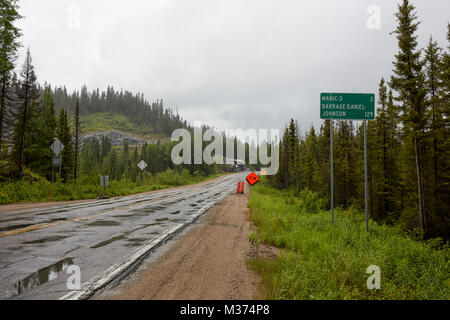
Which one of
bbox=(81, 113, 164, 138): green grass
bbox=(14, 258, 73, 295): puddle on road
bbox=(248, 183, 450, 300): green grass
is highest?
bbox=(81, 113, 164, 138): green grass

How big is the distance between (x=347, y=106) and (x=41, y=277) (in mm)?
9819

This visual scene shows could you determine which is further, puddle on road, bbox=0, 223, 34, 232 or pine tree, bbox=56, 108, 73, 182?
pine tree, bbox=56, 108, 73, 182

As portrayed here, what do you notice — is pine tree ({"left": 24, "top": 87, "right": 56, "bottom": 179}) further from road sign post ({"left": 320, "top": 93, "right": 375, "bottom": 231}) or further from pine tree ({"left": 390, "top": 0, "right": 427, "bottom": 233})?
pine tree ({"left": 390, "top": 0, "right": 427, "bottom": 233})

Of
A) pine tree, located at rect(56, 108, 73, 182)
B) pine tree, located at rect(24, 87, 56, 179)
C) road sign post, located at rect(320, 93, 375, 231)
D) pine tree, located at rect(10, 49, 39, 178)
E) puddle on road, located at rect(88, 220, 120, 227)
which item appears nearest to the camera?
puddle on road, located at rect(88, 220, 120, 227)

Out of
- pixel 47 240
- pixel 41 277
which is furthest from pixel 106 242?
pixel 41 277

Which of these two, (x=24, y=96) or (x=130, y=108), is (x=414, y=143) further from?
(x=130, y=108)

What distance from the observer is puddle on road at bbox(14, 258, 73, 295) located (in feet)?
10.3

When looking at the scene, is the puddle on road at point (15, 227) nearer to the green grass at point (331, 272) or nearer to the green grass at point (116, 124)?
the green grass at point (331, 272)

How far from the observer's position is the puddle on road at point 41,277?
3.13 metres

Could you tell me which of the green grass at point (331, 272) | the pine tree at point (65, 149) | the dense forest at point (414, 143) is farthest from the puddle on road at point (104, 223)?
the pine tree at point (65, 149)

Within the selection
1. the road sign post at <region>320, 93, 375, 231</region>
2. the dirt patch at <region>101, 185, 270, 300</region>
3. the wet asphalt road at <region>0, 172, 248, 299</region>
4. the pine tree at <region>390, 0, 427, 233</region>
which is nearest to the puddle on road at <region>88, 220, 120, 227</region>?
the wet asphalt road at <region>0, 172, 248, 299</region>

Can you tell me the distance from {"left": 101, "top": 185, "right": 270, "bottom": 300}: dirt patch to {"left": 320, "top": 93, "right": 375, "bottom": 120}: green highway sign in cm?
585

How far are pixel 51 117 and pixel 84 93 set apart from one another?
572ft
